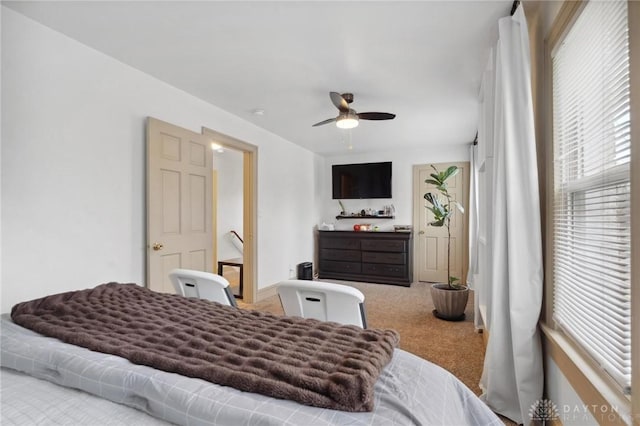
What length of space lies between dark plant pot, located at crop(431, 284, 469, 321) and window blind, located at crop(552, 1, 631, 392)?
74.9 inches

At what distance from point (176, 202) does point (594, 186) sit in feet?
9.41

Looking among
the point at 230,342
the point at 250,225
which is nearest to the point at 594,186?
the point at 230,342

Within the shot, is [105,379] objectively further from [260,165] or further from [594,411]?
[260,165]

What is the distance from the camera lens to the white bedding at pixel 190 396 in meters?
0.75

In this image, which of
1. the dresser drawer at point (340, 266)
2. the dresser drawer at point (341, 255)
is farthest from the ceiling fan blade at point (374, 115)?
the dresser drawer at point (340, 266)

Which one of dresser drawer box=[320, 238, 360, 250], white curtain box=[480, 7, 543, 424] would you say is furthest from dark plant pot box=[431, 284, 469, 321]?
dresser drawer box=[320, 238, 360, 250]

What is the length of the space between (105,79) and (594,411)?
333cm

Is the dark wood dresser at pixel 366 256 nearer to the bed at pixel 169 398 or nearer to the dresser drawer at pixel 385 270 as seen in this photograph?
the dresser drawer at pixel 385 270

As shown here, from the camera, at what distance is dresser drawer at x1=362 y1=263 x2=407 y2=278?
5.17 m

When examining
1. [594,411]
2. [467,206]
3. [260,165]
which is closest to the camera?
[594,411]

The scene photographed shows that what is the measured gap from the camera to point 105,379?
903 millimetres

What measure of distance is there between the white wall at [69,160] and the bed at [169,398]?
1.10 m

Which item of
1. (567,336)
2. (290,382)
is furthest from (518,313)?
(290,382)

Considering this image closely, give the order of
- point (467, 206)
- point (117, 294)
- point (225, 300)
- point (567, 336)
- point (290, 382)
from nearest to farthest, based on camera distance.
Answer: point (290, 382), point (567, 336), point (117, 294), point (225, 300), point (467, 206)
